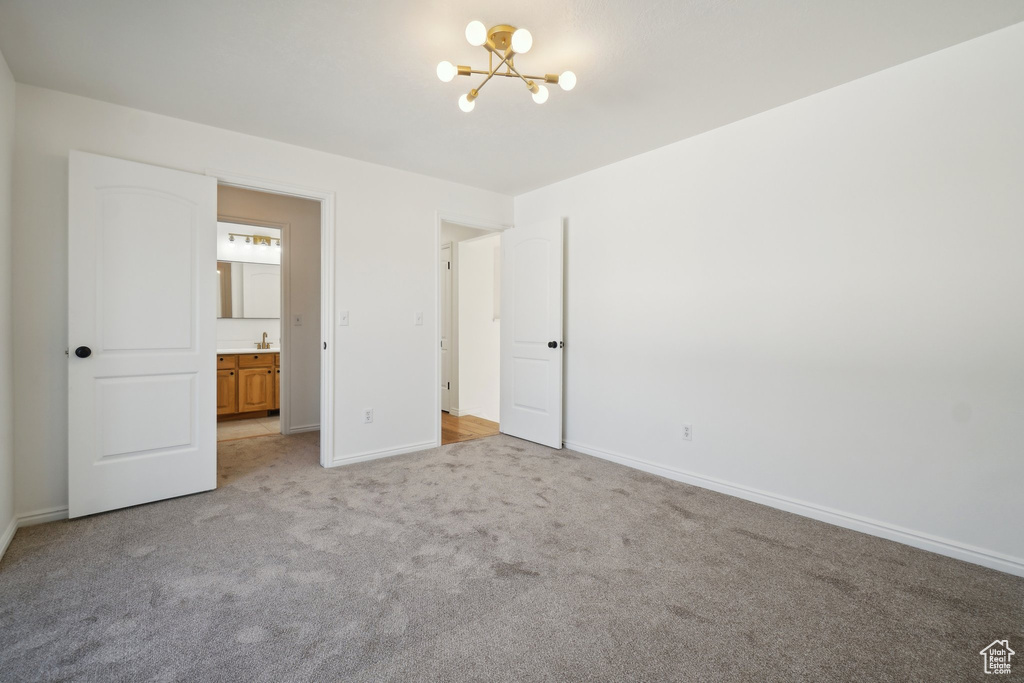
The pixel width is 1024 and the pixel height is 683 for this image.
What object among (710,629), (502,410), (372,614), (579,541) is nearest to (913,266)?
(710,629)

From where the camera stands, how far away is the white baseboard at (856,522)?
212 cm

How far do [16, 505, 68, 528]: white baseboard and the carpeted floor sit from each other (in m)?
0.20

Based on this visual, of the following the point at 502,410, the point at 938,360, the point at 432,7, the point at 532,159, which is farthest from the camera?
the point at 502,410

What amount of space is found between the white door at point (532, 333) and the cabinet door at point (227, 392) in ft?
10.6

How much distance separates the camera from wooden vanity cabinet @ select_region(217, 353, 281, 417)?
207 inches

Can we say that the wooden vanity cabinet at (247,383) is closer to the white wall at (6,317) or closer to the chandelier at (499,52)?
the white wall at (6,317)

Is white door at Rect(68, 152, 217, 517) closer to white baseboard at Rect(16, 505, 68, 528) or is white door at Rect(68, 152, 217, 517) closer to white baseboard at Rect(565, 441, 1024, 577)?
white baseboard at Rect(16, 505, 68, 528)

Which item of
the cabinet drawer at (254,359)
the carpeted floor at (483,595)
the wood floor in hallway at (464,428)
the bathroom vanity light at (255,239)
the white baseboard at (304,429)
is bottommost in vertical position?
the carpeted floor at (483,595)

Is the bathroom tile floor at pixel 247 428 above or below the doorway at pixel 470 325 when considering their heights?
below

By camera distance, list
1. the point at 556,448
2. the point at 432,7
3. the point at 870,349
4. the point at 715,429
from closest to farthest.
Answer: the point at 432,7 < the point at 870,349 < the point at 715,429 < the point at 556,448

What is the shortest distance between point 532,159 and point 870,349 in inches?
103

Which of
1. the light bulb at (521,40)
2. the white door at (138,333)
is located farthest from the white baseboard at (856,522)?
the white door at (138,333)

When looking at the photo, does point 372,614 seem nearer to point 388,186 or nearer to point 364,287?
point 364,287

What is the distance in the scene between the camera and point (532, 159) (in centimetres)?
362
